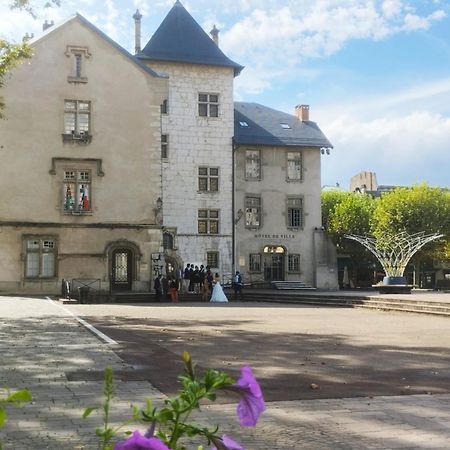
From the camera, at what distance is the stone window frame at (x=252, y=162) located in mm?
45562

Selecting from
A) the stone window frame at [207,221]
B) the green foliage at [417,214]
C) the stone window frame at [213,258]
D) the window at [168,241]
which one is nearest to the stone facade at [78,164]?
the window at [168,241]

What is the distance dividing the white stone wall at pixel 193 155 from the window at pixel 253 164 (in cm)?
271

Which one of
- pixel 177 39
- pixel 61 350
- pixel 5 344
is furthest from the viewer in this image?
pixel 177 39

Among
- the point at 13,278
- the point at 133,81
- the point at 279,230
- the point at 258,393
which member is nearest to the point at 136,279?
the point at 13,278

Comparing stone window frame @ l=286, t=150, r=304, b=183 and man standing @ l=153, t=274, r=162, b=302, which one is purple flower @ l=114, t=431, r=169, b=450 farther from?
stone window frame @ l=286, t=150, r=304, b=183

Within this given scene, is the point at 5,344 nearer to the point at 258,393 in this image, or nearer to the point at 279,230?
the point at 258,393

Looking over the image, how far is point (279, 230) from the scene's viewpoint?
150ft

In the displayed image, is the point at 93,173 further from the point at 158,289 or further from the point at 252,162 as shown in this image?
the point at 252,162

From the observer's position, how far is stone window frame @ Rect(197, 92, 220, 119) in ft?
141

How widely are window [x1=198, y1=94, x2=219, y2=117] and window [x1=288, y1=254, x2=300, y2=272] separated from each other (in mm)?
11409

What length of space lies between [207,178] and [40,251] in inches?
528

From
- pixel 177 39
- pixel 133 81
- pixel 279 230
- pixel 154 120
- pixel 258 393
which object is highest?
pixel 177 39

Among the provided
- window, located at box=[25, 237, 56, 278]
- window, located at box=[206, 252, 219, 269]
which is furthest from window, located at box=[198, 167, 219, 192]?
window, located at box=[25, 237, 56, 278]

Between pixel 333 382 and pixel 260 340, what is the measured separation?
16.1 ft
